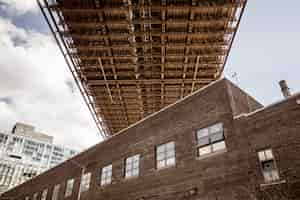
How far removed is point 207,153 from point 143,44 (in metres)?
9.02

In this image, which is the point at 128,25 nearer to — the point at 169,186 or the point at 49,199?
the point at 169,186

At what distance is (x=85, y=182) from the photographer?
23250mm

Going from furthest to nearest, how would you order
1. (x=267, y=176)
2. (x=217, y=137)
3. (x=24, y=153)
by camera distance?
(x=24, y=153) → (x=217, y=137) → (x=267, y=176)

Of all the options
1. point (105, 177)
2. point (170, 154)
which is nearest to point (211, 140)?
point (170, 154)

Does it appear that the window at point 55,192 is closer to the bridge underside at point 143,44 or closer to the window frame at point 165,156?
the bridge underside at point 143,44

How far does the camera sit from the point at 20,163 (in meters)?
108

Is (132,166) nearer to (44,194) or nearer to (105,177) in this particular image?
(105,177)

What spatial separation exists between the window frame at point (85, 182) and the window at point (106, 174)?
2092 millimetres

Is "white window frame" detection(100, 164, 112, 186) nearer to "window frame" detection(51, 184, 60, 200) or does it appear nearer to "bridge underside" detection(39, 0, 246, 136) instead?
"bridge underside" detection(39, 0, 246, 136)

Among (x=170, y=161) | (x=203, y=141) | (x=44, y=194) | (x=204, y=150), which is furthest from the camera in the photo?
(x=44, y=194)

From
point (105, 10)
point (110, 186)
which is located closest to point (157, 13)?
point (105, 10)

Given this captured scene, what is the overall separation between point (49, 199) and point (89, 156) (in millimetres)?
8406

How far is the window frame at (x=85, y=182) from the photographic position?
22670 mm

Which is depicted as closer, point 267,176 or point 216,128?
point 267,176
